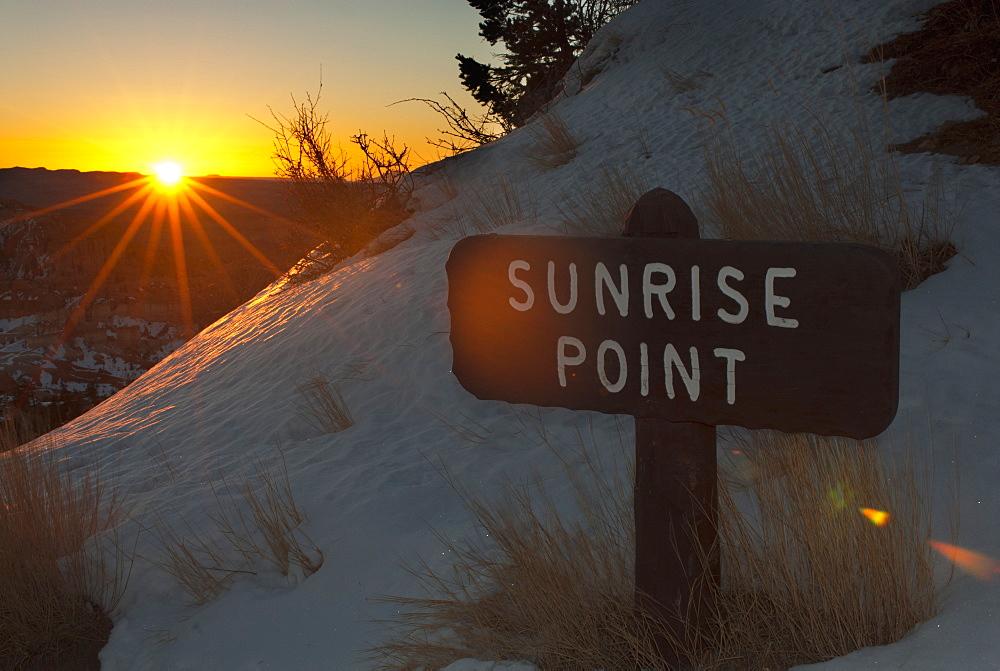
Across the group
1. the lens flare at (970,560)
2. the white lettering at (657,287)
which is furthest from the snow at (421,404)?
the white lettering at (657,287)

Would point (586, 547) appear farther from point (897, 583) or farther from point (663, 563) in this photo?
point (897, 583)

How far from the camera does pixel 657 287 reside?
180cm

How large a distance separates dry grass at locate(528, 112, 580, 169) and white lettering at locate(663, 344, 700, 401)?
769 cm

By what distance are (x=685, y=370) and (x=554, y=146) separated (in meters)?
8.08

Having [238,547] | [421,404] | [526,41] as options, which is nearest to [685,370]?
[238,547]

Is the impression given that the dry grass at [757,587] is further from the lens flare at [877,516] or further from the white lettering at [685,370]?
the white lettering at [685,370]

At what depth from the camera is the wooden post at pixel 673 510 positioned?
1.89m

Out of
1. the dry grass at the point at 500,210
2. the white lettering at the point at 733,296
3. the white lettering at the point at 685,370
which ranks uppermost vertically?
the dry grass at the point at 500,210

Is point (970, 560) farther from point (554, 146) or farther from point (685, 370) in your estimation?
point (554, 146)

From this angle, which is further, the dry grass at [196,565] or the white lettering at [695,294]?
the dry grass at [196,565]

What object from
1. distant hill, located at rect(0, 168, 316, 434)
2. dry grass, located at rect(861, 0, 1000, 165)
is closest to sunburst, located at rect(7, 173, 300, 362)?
distant hill, located at rect(0, 168, 316, 434)

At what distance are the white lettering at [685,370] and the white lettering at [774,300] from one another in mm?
188

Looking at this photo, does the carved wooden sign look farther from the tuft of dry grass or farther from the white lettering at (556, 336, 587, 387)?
the tuft of dry grass

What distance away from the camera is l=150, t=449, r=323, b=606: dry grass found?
3451mm
